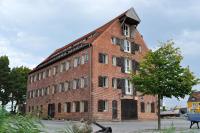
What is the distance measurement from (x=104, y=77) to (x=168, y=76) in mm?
16078

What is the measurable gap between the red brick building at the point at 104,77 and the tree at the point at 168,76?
1394 cm

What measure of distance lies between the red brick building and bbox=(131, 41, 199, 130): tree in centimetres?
1394

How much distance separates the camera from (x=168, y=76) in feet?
67.5

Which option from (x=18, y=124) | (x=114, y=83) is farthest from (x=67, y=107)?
(x=18, y=124)

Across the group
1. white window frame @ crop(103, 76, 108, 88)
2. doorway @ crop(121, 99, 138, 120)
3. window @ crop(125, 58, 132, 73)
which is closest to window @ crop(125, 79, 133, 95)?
doorway @ crop(121, 99, 138, 120)

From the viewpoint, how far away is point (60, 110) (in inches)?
1622

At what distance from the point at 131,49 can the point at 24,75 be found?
27.8 metres

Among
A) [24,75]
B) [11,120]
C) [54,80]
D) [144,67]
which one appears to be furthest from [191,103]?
[11,120]

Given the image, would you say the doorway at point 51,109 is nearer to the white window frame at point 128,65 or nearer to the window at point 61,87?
the window at point 61,87

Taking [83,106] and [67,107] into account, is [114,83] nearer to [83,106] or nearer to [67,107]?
[83,106]

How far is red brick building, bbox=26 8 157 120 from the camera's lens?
35219 millimetres

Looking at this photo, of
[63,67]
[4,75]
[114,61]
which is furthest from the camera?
[4,75]

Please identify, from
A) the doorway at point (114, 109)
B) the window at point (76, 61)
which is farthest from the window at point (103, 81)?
the window at point (76, 61)

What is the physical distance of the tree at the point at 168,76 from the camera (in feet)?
67.7
